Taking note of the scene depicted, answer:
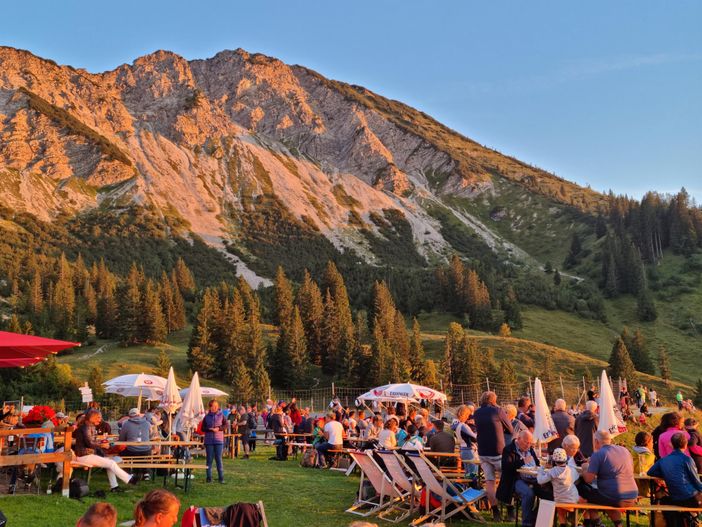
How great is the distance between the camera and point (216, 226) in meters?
142

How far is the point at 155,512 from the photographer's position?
15.0ft

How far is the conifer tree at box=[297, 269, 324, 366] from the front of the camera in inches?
2621

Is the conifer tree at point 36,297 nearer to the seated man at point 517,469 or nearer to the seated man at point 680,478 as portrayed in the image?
the seated man at point 517,469

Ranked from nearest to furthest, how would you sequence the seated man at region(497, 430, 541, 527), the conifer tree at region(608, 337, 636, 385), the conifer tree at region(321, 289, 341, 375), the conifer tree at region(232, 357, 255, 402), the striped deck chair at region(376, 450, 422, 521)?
1. the seated man at region(497, 430, 541, 527)
2. the striped deck chair at region(376, 450, 422, 521)
3. the conifer tree at region(232, 357, 255, 402)
4. the conifer tree at region(608, 337, 636, 385)
5. the conifer tree at region(321, 289, 341, 375)

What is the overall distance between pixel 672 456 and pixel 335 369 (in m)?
54.9

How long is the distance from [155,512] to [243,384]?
46.8 meters

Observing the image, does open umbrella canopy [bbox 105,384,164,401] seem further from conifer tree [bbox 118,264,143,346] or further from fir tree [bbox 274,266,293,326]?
fir tree [bbox 274,266,293,326]

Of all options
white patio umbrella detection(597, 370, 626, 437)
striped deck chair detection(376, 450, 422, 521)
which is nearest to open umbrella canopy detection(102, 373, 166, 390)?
striped deck chair detection(376, 450, 422, 521)

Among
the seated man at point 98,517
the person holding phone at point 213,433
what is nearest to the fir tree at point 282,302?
the person holding phone at point 213,433

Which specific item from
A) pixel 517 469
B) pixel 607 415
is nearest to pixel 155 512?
pixel 517 469

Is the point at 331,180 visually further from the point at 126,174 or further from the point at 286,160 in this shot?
the point at 126,174

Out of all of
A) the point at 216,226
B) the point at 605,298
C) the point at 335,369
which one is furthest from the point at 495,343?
the point at 216,226

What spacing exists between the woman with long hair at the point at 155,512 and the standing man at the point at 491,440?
6.34 m

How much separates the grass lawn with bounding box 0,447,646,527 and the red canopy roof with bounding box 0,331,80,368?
2.43 m
